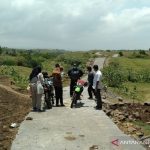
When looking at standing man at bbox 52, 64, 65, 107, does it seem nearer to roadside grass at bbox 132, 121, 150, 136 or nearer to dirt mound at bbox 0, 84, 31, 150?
dirt mound at bbox 0, 84, 31, 150

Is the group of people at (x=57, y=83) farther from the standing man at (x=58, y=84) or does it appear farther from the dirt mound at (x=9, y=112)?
the dirt mound at (x=9, y=112)

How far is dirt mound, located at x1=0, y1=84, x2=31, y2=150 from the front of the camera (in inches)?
465

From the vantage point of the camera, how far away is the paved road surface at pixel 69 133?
425 inches

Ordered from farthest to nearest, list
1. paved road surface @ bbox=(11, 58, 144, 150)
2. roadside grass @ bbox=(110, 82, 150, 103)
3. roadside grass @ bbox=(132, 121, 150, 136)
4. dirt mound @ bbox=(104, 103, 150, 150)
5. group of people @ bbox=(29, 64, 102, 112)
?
roadside grass @ bbox=(110, 82, 150, 103), group of people @ bbox=(29, 64, 102, 112), roadside grass @ bbox=(132, 121, 150, 136), dirt mound @ bbox=(104, 103, 150, 150), paved road surface @ bbox=(11, 58, 144, 150)

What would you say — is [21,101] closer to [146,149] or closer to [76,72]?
[76,72]

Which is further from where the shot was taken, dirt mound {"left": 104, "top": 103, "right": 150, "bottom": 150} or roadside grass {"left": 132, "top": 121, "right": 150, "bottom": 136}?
roadside grass {"left": 132, "top": 121, "right": 150, "bottom": 136}

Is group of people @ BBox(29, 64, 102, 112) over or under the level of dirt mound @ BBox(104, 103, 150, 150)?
over

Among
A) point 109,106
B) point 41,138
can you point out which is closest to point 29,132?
point 41,138

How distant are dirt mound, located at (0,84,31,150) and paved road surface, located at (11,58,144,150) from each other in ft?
0.94

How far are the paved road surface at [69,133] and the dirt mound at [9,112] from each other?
287 millimetres

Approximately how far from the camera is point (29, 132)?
483 inches

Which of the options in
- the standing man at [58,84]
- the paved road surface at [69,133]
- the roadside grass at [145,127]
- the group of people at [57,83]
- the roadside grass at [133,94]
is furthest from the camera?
the roadside grass at [133,94]

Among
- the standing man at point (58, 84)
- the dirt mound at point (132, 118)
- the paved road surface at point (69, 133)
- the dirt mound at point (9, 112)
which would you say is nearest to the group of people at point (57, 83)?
the standing man at point (58, 84)

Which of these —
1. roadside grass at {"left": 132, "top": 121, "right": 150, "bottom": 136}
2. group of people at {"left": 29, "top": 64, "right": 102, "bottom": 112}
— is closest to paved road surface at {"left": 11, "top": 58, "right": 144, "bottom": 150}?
group of people at {"left": 29, "top": 64, "right": 102, "bottom": 112}
